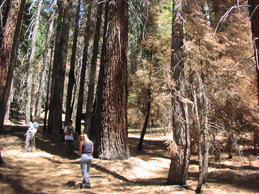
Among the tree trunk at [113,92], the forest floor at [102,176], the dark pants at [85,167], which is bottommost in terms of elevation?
the forest floor at [102,176]

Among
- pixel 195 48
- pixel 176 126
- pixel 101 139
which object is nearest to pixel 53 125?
pixel 101 139

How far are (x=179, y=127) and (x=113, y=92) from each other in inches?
136

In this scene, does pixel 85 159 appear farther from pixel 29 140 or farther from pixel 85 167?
pixel 29 140

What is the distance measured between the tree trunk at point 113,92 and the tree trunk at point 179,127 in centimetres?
263

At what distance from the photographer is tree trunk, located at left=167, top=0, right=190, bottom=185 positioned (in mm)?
6223

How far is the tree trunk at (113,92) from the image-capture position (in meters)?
8.68

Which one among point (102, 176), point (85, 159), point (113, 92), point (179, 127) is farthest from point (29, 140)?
point (179, 127)

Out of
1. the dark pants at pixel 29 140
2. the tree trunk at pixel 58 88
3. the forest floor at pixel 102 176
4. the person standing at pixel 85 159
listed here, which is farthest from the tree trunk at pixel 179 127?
the tree trunk at pixel 58 88

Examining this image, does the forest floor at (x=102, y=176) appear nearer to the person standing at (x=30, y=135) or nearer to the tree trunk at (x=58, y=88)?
the person standing at (x=30, y=135)

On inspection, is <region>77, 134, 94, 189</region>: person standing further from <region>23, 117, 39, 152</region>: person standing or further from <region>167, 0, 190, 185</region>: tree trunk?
<region>23, 117, 39, 152</region>: person standing

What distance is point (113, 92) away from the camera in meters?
8.83

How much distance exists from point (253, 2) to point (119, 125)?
676 cm

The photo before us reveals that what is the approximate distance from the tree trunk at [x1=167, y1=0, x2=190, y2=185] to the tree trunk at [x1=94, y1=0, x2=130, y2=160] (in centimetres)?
263

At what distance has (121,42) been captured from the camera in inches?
360
